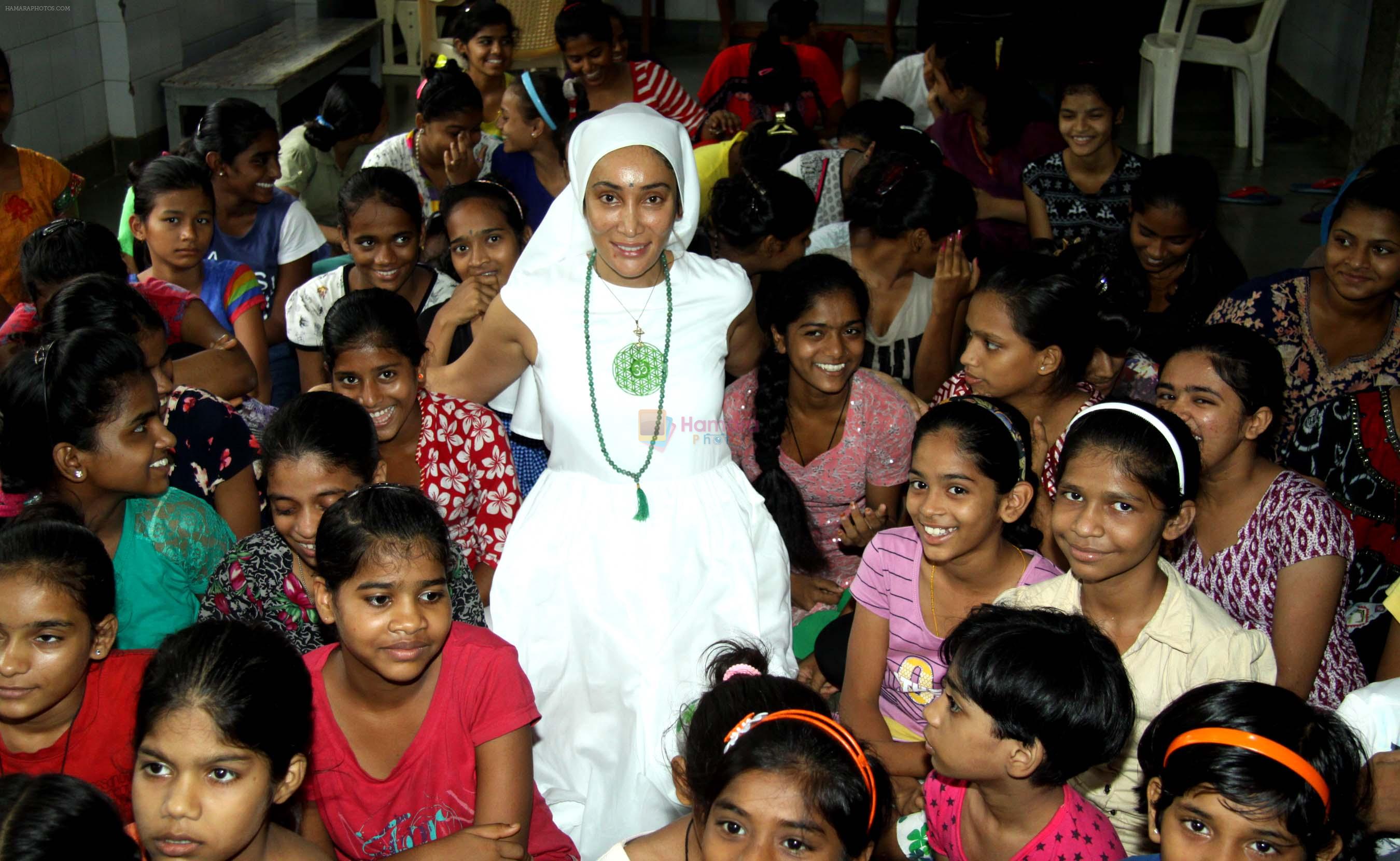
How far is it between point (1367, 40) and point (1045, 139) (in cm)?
344

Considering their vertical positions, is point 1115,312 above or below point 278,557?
above

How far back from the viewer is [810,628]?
111 inches

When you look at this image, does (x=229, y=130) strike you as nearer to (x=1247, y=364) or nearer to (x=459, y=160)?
(x=459, y=160)

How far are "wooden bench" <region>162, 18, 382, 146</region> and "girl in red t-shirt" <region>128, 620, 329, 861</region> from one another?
5.26 meters

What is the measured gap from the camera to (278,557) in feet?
Answer: 7.27

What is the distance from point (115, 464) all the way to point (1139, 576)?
6.12ft

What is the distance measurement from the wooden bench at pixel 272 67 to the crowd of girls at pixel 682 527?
317 centimetres

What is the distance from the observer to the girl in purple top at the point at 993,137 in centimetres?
451

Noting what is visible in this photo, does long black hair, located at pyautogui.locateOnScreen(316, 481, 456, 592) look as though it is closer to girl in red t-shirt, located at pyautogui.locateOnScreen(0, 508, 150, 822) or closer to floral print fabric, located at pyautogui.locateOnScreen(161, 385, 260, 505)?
girl in red t-shirt, located at pyautogui.locateOnScreen(0, 508, 150, 822)

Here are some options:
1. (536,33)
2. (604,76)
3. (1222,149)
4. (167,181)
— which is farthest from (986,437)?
(1222,149)

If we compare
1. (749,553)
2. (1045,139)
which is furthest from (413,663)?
(1045,139)

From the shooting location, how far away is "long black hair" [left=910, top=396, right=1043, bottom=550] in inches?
86.8

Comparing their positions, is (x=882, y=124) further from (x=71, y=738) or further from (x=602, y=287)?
(x=71, y=738)

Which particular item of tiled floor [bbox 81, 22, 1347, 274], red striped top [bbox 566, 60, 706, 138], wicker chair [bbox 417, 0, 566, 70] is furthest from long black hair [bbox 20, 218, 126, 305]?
wicker chair [bbox 417, 0, 566, 70]
